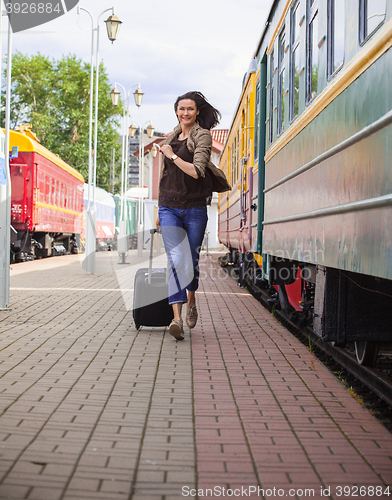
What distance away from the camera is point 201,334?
6.19 m

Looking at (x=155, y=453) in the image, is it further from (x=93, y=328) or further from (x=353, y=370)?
(x=93, y=328)

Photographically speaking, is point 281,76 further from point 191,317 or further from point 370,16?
point 370,16

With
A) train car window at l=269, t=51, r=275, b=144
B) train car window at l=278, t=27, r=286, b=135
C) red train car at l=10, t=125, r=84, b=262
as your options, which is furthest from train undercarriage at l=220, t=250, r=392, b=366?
red train car at l=10, t=125, r=84, b=262

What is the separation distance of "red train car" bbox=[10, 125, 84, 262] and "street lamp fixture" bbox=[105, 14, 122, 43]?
4.39 meters

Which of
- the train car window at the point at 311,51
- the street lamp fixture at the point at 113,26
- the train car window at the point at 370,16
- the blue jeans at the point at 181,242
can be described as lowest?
Answer: the blue jeans at the point at 181,242

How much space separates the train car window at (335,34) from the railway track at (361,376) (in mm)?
2058

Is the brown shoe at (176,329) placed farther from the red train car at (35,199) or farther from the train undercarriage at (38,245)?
the red train car at (35,199)

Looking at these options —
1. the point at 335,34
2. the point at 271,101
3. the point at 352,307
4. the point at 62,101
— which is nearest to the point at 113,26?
the point at 271,101

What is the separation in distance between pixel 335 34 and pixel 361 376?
92.7 inches

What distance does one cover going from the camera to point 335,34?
4.04m

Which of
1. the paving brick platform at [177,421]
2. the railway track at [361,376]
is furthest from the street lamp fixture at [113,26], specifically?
the railway track at [361,376]

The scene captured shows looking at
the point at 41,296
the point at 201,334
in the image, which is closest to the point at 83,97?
the point at 41,296

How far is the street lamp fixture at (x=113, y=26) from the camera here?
16.9 metres

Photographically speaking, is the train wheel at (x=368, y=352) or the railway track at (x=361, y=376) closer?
the railway track at (x=361, y=376)
